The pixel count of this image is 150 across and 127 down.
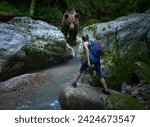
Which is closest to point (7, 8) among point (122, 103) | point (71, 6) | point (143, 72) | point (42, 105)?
point (71, 6)

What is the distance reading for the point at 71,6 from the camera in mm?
14211

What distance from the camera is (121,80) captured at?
22.9ft

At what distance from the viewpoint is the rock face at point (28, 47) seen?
26.0 feet

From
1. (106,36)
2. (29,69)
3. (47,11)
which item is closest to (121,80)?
(106,36)

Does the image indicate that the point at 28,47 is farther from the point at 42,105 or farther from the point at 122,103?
the point at 122,103

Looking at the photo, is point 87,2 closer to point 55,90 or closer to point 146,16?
point 146,16

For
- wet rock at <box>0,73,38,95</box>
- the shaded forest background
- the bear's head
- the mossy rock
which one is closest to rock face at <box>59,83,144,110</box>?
the mossy rock

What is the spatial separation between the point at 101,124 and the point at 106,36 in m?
3.44

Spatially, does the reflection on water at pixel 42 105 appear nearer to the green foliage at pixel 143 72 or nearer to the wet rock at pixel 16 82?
the wet rock at pixel 16 82

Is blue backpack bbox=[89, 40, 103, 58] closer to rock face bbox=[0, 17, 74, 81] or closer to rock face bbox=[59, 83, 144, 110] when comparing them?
rock face bbox=[59, 83, 144, 110]

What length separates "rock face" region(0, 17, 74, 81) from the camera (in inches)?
312

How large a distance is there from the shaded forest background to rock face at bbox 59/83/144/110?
22.6ft

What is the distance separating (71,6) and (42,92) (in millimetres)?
7646

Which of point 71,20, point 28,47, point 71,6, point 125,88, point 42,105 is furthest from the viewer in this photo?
point 71,6
